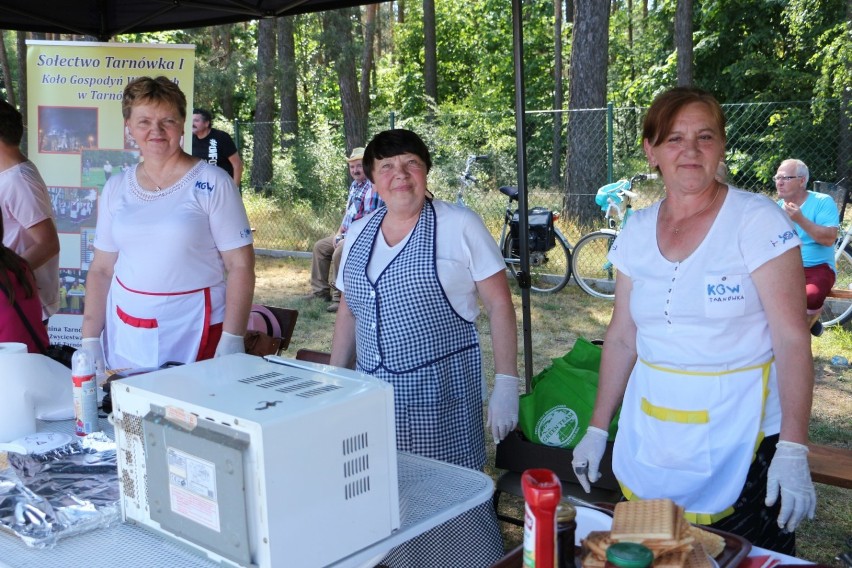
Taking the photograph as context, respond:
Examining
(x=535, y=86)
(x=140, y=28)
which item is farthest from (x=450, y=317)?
(x=535, y=86)

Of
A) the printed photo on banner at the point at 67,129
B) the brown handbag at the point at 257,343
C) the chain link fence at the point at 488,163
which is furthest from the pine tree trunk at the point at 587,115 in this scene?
the brown handbag at the point at 257,343

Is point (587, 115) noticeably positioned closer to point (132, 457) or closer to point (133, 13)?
point (133, 13)

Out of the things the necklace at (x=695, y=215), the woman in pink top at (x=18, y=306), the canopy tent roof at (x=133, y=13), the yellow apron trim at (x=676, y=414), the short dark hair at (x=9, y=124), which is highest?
the canopy tent roof at (x=133, y=13)

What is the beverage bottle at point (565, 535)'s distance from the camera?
130 cm

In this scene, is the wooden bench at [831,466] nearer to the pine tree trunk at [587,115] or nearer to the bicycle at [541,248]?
the bicycle at [541,248]

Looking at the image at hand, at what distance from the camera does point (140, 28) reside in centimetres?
511

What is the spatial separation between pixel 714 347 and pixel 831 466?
1.32 meters

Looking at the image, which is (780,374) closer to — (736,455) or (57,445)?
(736,455)

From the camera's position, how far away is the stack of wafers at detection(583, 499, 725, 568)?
129cm

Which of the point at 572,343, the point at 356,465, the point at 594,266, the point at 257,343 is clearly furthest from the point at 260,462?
the point at 594,266

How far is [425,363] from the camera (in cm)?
251

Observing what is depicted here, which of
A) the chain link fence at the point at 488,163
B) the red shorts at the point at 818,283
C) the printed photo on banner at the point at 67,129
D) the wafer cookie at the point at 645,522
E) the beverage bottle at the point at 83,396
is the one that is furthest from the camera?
the chain link fence at the point at 488,163

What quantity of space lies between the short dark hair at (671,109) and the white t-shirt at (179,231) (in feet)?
4.81

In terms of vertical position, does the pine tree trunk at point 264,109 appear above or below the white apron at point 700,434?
above
